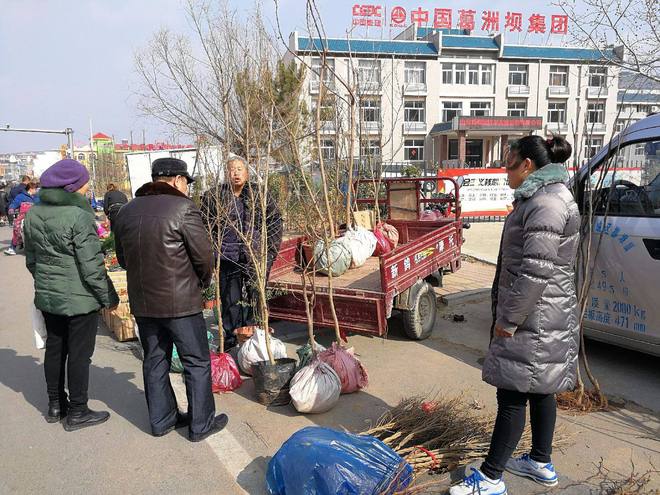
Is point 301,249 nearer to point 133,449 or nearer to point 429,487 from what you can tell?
point 133,449

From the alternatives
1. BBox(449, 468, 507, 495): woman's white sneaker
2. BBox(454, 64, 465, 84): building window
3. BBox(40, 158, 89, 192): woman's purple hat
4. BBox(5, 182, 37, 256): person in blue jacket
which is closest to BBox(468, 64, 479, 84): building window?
BBox(454, 64, 465, 84): building window

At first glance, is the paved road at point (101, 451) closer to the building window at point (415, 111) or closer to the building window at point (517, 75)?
the building window at point (415, 111)

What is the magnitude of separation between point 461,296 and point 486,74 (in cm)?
3961

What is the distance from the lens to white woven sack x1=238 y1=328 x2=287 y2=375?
13.0 ft

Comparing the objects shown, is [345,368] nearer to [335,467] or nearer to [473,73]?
[335,467]

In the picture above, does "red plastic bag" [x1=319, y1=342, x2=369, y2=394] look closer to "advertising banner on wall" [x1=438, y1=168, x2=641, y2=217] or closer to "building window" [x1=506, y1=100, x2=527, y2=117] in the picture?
"advertising banner on wall" [x1=438, y1=168, x2=641, y2=217]

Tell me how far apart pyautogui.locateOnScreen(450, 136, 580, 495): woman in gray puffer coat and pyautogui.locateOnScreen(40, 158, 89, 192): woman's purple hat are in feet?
8.75

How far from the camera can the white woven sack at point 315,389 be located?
130 inches

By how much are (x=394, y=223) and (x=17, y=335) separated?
4.84m

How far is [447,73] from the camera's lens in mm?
40688

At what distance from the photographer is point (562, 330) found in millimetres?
2275

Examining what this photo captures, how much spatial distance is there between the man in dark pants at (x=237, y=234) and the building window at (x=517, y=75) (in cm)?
4265

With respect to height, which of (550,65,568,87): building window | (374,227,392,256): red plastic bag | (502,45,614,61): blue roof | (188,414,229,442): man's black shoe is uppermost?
(502,45,614,61): blue roof

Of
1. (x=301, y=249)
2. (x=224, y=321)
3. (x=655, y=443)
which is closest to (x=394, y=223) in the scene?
(x=301, y=249)
